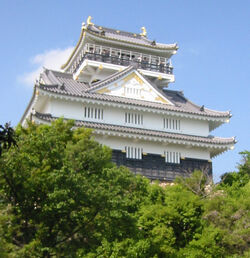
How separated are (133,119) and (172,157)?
3.82 metres

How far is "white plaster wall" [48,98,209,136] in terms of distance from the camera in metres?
32.3

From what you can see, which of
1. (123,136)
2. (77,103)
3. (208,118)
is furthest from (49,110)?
(208,118)

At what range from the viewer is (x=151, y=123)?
3438 cm

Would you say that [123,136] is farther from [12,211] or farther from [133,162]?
[12,211]

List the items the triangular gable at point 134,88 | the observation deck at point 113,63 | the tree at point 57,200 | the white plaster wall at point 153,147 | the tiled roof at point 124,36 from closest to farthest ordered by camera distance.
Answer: the tree at point 57,200, the white plaster wall at point 153,147, the triangular gable at point 134,88, the observation deck at point 113,63, the tiled roof at point 124,36

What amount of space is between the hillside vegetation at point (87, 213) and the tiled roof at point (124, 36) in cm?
1812

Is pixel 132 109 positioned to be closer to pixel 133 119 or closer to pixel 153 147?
pixel 133 119

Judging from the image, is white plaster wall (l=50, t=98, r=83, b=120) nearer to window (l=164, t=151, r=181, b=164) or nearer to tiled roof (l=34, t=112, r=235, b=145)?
tiled roof (l=34, t=112, r=235, b=145)

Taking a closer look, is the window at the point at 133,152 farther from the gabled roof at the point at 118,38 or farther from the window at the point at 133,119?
the gabled roof at the point at 118,38

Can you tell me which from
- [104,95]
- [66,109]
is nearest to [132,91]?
[104,95]

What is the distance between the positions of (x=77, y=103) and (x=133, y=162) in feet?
18.1

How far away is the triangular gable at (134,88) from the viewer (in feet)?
114

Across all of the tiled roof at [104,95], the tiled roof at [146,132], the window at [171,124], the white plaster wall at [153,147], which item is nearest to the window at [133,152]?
the white plaster wall at [153,147]

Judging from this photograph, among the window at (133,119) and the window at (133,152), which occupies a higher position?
the window at (133,119)
